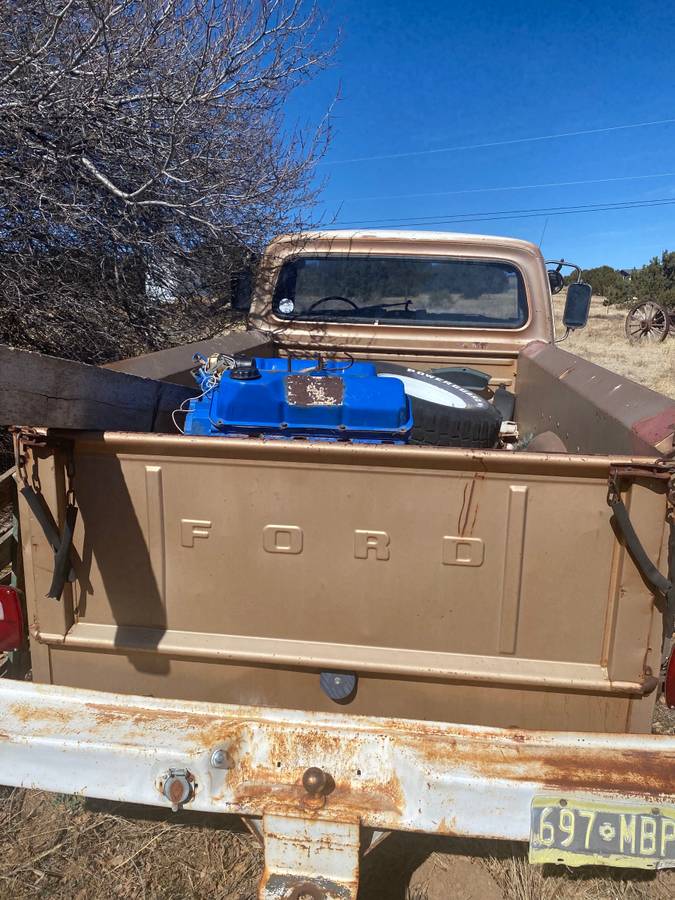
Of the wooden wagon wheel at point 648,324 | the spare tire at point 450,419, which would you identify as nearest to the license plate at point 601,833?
the spare tire at point 450,419

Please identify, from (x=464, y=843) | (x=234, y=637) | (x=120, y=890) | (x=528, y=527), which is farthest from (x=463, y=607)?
(x=120, y=890)

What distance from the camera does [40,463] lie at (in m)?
1.48

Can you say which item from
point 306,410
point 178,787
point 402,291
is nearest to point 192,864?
point 178,787

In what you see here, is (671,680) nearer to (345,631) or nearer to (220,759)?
(345,631)

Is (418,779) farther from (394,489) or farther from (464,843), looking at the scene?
(464,843)

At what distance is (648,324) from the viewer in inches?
672

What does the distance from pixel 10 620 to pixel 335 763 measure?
0.88 m

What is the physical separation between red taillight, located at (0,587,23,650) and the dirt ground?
702mm

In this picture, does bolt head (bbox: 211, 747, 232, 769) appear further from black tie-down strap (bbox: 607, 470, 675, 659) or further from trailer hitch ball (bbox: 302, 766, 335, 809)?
black tie-down strap (bbox: 607, 470, 675, 659)

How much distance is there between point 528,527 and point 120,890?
147 cm

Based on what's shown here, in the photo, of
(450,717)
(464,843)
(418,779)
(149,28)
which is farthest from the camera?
(149,28)

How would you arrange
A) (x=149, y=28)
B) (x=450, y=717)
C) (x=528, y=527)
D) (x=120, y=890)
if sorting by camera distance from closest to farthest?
1. (x=528, y=527)
2. (x=450, y=717)
3. (x=120, y=890)
4. (x=149, y=28)

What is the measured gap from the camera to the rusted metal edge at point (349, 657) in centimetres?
145

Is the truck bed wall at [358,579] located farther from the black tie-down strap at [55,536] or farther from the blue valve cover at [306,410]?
the blue valve cover at [306,410]
